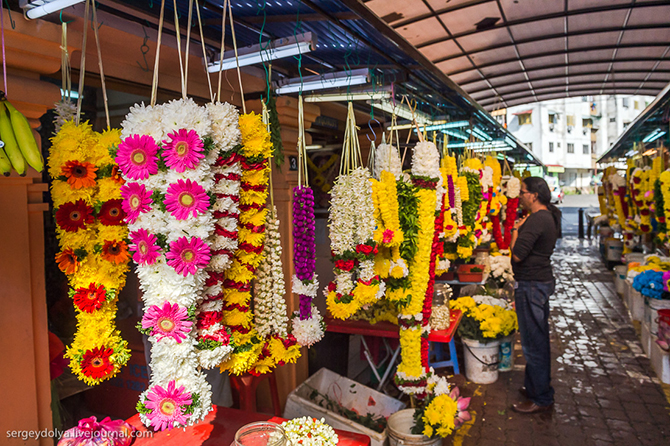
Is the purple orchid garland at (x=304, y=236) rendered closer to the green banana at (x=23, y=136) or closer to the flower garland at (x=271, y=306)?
the flower garland at (x=271, y=306)

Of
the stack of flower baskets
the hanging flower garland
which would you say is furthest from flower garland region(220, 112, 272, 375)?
the stack of flower baskets

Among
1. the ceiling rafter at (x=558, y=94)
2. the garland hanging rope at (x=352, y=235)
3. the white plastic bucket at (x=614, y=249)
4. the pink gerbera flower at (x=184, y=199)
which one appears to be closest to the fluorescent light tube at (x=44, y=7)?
the pink gerbera flower at (x=184, y=199)

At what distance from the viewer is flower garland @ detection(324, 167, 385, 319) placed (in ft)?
8.84

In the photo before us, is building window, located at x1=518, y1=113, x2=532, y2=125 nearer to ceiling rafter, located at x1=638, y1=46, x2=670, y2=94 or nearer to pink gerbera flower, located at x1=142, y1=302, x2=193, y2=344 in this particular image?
ceiling rafter, located at x1=638, y1=46, x2=670, y2=94

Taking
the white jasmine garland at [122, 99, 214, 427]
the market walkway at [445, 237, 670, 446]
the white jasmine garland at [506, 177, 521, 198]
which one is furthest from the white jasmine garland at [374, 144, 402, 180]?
the white jasmine garland at [506, 177, 521, 198]

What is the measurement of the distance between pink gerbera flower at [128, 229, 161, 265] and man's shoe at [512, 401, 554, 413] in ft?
12.6

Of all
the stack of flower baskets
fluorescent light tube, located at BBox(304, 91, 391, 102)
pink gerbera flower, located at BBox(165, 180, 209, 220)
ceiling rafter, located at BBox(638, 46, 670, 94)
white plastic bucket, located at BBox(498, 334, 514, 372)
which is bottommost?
white plastic bucket, located at BBox(498, 334, 514, 372)

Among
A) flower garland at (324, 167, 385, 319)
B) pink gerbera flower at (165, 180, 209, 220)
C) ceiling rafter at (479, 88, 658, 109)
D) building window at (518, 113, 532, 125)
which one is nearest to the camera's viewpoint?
pink gerbera flower at (165, 180, 209, 220)

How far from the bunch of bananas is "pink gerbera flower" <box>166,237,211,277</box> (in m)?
0.59

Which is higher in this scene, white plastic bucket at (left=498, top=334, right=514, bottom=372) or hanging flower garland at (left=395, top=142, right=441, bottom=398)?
hanging flower garland at (left=395, top=142, right=441, bottom=398)

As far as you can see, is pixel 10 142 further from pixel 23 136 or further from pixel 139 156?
pixel 139 156

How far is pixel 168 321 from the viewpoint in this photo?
4.54ft

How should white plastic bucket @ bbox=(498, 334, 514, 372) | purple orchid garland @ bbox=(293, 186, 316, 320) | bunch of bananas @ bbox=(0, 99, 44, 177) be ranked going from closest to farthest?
bunch of bananas @ bbox=(0, 99, 44, 177) < purple orchid garland @ bbox=(293, 186, 316, 320) < white plastic bucket @ bbox=(498, 334, 514, 372)

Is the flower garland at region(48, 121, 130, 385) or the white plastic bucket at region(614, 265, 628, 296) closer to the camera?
the flower garland at region(48, 121, 130, 385)
